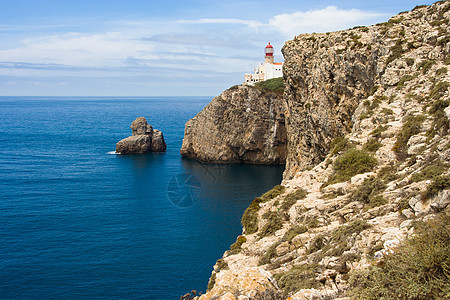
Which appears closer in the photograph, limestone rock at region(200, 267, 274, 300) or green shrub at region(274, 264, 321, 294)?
limestone rock at region(200, 267, 274, 300)

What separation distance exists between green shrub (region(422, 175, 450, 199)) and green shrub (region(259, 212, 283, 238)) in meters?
8.19

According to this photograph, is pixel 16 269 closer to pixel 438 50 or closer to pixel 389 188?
pixel 389 188

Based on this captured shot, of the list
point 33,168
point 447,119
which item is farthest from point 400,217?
point 33,168

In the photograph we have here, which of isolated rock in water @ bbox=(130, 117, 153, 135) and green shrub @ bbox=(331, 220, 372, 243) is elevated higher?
green shrub @ bbox=(331, 220, 372, 243)

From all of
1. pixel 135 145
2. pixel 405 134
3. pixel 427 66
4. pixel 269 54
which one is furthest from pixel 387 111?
pixel 269 54

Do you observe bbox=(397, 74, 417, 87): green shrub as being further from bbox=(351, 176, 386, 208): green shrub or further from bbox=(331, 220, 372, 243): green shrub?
bbox=(331, 220, 372, 243): green shrub

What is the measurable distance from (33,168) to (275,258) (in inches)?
3200

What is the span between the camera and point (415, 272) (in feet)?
28.6

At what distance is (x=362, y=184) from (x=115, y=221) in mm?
42657

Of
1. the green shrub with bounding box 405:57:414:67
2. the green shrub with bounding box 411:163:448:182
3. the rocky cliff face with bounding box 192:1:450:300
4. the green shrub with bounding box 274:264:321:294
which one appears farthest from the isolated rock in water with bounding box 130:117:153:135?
the green shrub with bounding box 274:264:321:294

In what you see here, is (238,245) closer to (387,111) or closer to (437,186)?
(437,186)

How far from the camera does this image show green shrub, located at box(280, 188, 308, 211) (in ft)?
67.3

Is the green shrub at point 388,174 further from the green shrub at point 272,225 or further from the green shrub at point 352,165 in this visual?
the green shrub at point 272,225

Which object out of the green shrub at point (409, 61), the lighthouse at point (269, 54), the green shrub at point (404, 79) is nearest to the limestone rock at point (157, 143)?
the lighthouse at point (269, 54)
